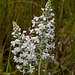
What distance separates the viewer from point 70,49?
3.01m

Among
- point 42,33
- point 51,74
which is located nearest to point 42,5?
point 51,74

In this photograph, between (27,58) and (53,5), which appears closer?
(27,58)

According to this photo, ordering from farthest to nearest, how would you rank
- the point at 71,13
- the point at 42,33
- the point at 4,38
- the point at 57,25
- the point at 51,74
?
1. the point at 71,13
2. the point at 57,25
3. the point at 4,38
4. the point at 51,74
5. the point at 42,33

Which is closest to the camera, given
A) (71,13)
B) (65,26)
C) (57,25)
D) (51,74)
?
(51,74)

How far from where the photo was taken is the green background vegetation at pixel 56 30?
271cm

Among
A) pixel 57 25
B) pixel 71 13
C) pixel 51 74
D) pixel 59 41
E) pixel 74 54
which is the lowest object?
pixel 51 74

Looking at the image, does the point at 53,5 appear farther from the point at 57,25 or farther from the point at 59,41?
the point at 59,41

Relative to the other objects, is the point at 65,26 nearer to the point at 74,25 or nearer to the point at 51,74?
the point at 74,25

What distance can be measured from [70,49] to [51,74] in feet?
2.29

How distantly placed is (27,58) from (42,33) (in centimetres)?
24

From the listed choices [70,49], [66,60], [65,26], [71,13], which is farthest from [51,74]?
[71,13]

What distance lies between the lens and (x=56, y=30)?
289 centimetres

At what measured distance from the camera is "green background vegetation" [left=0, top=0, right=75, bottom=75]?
2.71 meters

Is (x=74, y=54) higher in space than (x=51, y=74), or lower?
higher
